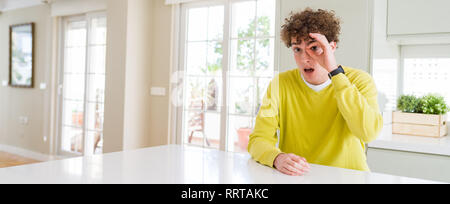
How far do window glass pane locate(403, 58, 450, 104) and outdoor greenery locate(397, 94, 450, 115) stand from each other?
0.16 metres

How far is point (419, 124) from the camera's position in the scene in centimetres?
233

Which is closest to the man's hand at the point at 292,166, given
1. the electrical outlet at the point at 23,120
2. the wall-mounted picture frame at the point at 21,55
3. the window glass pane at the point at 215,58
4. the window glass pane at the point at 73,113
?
the window glass pane at the point at 215,58

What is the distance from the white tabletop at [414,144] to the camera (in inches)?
76.7

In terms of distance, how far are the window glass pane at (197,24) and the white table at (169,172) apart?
2.60 meters

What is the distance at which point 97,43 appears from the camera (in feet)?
15.2

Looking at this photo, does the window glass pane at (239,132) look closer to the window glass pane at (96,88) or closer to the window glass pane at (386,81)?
the window glass pane at (386,81)

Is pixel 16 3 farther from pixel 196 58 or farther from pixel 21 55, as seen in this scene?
pixel 196 58

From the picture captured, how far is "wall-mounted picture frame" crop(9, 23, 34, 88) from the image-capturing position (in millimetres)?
5359

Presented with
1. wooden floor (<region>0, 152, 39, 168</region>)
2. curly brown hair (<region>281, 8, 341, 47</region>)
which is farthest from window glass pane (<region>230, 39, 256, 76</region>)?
wooden floor (<region>0, 152, 39, 168</region>)

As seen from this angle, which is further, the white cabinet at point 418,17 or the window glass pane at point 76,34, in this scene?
the window glass pane at point 76,34

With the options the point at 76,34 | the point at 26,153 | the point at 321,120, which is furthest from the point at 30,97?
the point at 321,120

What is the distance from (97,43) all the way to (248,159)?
3.77m

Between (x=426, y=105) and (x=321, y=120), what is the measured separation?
1.20 meters
